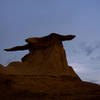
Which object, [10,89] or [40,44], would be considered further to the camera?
[40,44]

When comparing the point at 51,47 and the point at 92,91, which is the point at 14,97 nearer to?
the point at 92,91

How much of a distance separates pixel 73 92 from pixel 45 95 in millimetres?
1551

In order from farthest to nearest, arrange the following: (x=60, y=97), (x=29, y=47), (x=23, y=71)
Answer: (x=29, y=47) → (x=23, y=71) → (x=60, y=97)

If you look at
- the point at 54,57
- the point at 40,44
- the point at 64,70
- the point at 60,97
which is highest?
the point at 40,44

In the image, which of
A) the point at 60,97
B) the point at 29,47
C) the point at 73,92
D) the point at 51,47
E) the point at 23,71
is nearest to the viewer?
the point at 60,97

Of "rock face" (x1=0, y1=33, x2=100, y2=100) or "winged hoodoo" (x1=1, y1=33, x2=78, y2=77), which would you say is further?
"winged hoodoo" (x1=1, y1=33, x2=78, y2=77)

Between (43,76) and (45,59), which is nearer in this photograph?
(43,76)

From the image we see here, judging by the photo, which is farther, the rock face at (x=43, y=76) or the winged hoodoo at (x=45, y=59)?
the winged hoodoo at (x=45, y=59)

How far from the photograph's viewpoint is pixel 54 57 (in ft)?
61.2

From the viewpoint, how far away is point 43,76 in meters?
15.2

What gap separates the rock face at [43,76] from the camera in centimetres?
1046

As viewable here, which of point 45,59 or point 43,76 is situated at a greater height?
point 45,59

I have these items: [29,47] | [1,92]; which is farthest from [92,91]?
[29,47]

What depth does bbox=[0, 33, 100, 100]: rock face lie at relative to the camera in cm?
1046
